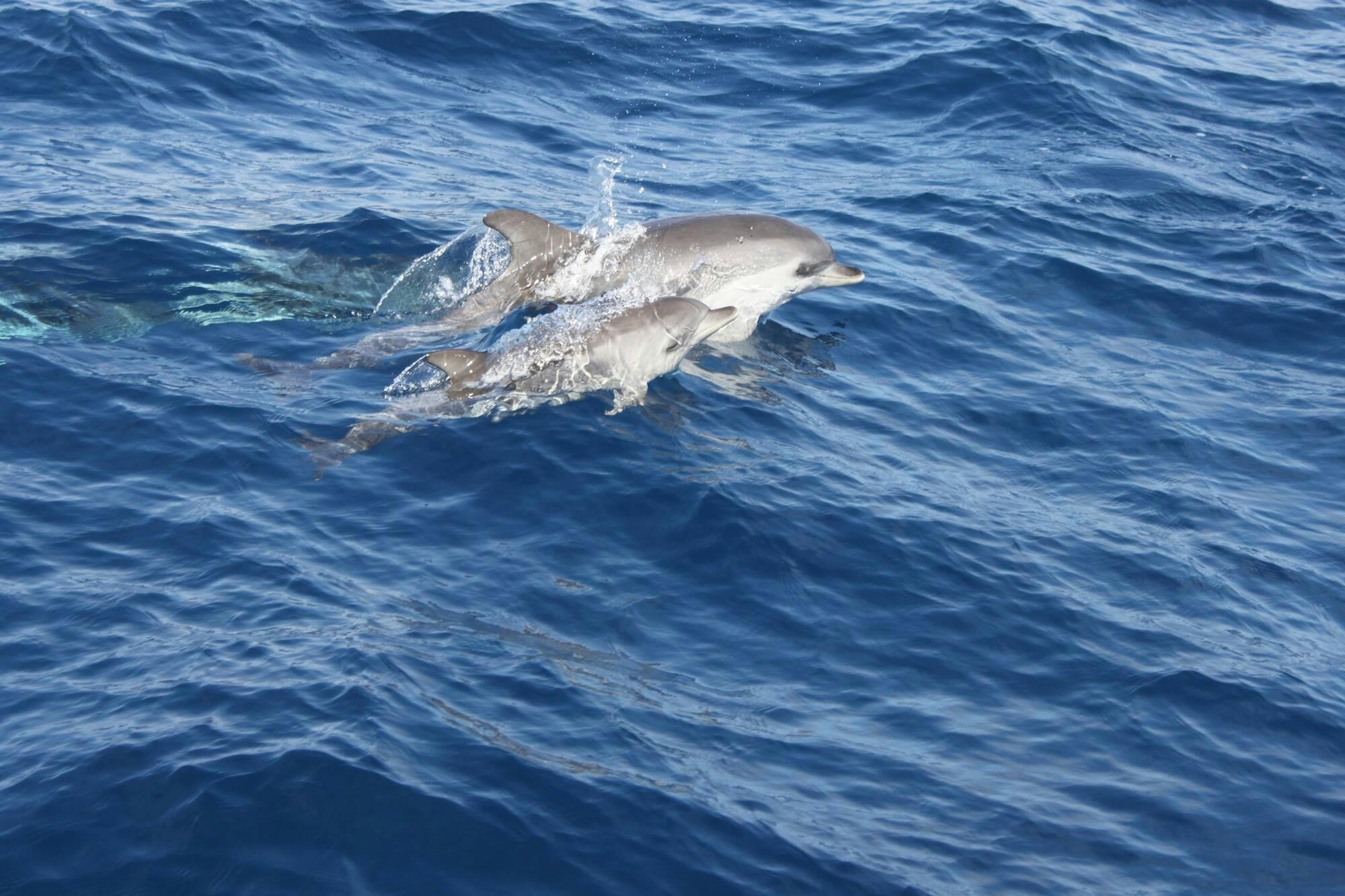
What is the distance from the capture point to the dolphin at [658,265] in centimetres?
1337

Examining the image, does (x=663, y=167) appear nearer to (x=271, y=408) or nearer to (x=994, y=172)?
(x=994, y=172)

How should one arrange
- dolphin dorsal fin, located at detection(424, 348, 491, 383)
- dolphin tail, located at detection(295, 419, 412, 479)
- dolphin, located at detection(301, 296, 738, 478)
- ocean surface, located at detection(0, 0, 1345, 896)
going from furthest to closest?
dolphin, located at detection(301, 296, 738, 478) → dolphin dorsal fin, located at detection(424, 348, 491, 383) → dolphin tail, located at detection(295, 419, 412, 479) → ocean surface, located at detection(0, 0, 1345, 896)

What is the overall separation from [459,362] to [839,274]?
4.60 m

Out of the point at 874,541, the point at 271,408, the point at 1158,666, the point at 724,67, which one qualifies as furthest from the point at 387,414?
the point at 724,67

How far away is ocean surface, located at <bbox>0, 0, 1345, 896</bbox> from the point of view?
707cm

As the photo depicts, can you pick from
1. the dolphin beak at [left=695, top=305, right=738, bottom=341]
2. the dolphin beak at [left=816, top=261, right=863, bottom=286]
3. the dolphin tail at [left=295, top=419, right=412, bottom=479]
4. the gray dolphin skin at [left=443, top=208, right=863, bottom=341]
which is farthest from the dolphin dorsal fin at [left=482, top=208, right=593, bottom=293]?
the dolphin tail at [left=295, top=419, right=412, bottom=479]

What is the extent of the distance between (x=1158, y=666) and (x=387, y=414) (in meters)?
6.25

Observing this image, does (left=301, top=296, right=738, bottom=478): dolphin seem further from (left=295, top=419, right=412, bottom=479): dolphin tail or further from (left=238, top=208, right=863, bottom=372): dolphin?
(left=238, top=208, right=863, bottom=372): dolphin

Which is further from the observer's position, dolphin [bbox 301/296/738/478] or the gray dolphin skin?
the gray dolphin skin

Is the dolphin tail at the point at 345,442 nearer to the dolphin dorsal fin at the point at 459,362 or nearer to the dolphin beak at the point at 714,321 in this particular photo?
the dolphin dorsal fin at the point at 459,362

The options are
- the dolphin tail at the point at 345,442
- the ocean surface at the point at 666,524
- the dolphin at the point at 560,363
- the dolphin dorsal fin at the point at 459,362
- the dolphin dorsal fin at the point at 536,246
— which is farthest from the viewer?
the dolphin dorsal fin at the point at 536,246

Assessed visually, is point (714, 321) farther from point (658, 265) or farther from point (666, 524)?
point (666, 524)

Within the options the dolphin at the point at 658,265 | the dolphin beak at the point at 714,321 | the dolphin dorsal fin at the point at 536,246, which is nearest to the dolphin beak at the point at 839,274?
the dolphin at the point at 658,265

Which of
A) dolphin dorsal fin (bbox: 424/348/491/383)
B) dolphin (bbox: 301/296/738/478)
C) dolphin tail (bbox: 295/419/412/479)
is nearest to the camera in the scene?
dolphin tail (bbox: 295/419/412/479)
